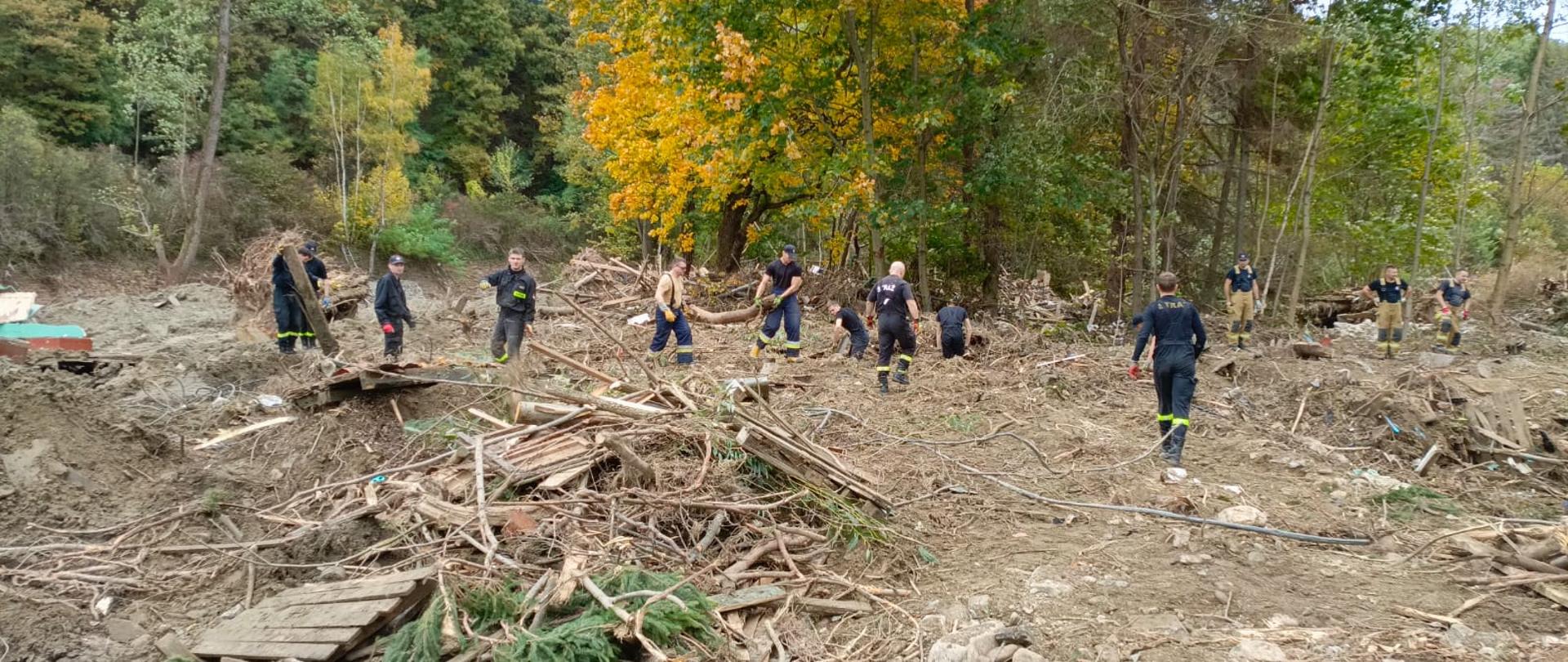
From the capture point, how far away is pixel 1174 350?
7.69 m

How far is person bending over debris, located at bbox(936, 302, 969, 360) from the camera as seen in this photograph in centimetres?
1168

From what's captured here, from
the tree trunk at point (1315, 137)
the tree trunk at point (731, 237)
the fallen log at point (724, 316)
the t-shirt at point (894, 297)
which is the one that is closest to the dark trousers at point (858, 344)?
the t-shirt at point (894, 297)

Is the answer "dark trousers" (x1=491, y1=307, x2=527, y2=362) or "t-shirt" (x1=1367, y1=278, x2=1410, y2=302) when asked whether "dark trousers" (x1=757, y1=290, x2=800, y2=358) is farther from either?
"t-shirt" (x1=1367, y1=278, x2=1410, y2=302)

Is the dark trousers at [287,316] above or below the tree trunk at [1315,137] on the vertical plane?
below

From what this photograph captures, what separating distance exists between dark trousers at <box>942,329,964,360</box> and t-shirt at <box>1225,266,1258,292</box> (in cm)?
656

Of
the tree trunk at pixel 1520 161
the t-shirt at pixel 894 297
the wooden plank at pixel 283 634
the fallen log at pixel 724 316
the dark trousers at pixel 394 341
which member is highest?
the tree trunk at pixel 1520 161

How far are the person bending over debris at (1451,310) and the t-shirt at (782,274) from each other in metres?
11.4

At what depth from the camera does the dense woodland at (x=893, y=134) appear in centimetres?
1608

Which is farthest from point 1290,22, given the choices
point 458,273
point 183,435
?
point 458,273

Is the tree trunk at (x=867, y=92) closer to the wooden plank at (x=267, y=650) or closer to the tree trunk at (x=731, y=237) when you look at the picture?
the tree trunk at (x=731, y=237)

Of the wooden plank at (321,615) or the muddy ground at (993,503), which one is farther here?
the muddy ground at (993,503)

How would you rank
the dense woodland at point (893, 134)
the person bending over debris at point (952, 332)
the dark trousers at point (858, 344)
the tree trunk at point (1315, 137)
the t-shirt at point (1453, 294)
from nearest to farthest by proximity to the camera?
the person bending over debris at point (952, 332) → the dark trousers at point (858, 344) → the t-shirt at point (1453, 294) → the dense woodland at point (893, 134) → the tree trunk at point (1315, 137)

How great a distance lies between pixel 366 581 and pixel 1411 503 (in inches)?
285

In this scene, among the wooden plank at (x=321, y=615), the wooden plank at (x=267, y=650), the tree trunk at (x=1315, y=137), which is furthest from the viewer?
the tree trunk at (x=1315, y=137)
